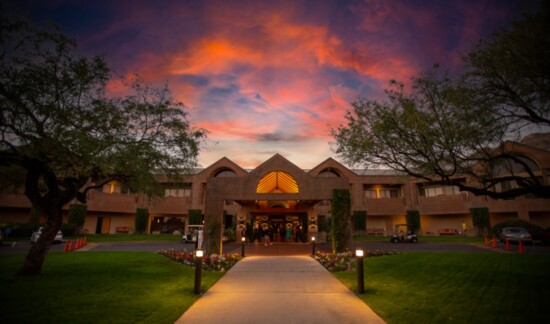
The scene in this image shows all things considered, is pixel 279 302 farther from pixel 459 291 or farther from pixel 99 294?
pixel 459 291

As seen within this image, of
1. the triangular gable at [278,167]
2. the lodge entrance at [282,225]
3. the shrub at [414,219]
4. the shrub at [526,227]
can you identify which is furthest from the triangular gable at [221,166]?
the shrub at [526,227]

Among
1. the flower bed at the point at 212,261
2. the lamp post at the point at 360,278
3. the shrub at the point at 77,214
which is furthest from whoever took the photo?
the shrub at the point at 77,214

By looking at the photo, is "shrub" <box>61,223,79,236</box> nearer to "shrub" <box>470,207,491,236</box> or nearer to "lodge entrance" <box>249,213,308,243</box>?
"lodge entrance" <box>249,213,308,243</box>

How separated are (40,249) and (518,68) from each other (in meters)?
16.4

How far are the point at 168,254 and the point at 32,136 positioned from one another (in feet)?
32.7

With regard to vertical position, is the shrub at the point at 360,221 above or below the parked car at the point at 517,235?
above

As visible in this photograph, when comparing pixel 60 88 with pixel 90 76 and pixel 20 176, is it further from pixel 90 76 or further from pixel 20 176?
pixel 20 176

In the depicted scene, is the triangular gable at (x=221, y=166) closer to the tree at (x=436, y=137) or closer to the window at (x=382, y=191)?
the window at (x=382, y=191)

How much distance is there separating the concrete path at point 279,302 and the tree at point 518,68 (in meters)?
8.13

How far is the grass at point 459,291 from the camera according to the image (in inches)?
231

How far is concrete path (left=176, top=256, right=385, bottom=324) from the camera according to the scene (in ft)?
19.0

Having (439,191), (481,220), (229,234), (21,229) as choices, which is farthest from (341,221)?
(21,229)

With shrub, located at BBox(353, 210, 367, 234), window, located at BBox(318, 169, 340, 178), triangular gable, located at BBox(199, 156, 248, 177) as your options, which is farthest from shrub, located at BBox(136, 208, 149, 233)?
shrub, located at BBox(353, 210, 367, 234)

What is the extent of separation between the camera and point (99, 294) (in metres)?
7.52
